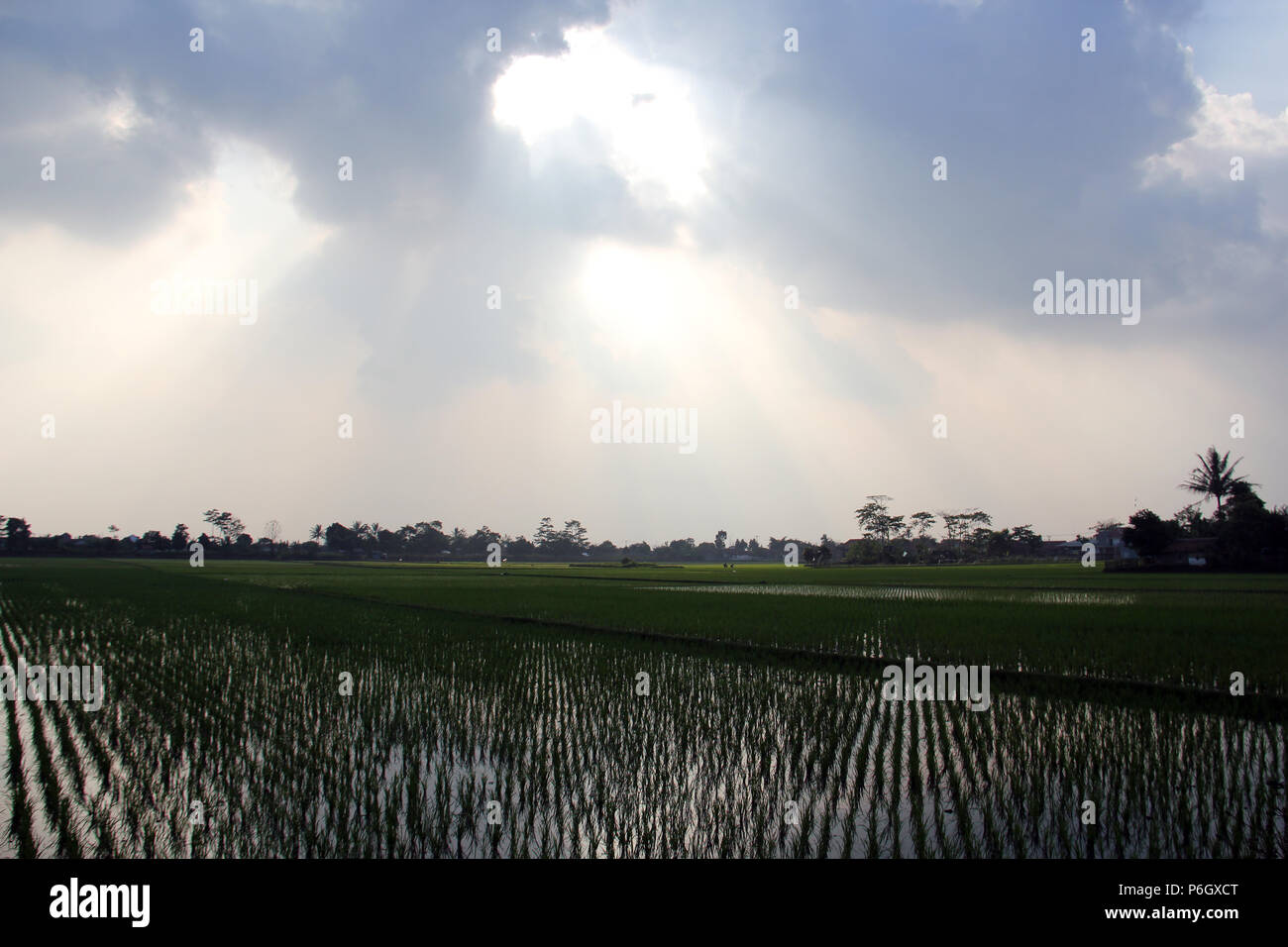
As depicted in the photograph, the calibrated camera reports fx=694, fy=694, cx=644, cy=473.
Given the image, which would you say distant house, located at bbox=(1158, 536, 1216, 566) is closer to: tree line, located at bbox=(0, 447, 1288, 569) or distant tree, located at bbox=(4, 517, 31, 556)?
tree line, located at bbox=(0, 447, 1288, 569)

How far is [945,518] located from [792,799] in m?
88.6

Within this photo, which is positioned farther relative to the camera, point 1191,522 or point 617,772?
point 1191,522

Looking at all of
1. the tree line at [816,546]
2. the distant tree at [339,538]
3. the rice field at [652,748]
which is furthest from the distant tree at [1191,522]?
the distant tree at [339,538]

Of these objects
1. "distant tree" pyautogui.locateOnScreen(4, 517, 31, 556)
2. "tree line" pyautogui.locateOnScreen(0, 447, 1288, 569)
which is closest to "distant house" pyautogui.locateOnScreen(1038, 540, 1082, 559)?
"tree line" pyautogui.locateOnScreen(0, 447, 1288, 569)

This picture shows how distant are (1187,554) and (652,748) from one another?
4840 centimetres

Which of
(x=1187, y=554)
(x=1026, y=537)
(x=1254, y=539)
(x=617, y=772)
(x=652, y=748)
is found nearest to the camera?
(x=617, y=772)

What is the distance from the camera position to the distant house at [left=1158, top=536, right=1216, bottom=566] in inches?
1525

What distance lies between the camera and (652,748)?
581 centimetres

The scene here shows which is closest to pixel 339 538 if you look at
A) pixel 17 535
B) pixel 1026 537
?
pixel 17 535

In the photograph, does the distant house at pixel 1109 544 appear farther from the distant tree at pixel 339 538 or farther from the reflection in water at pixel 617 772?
the distant tree at pixel 339 538

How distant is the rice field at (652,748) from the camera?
13.5ft

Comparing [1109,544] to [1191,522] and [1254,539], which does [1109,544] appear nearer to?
[1191,522]
